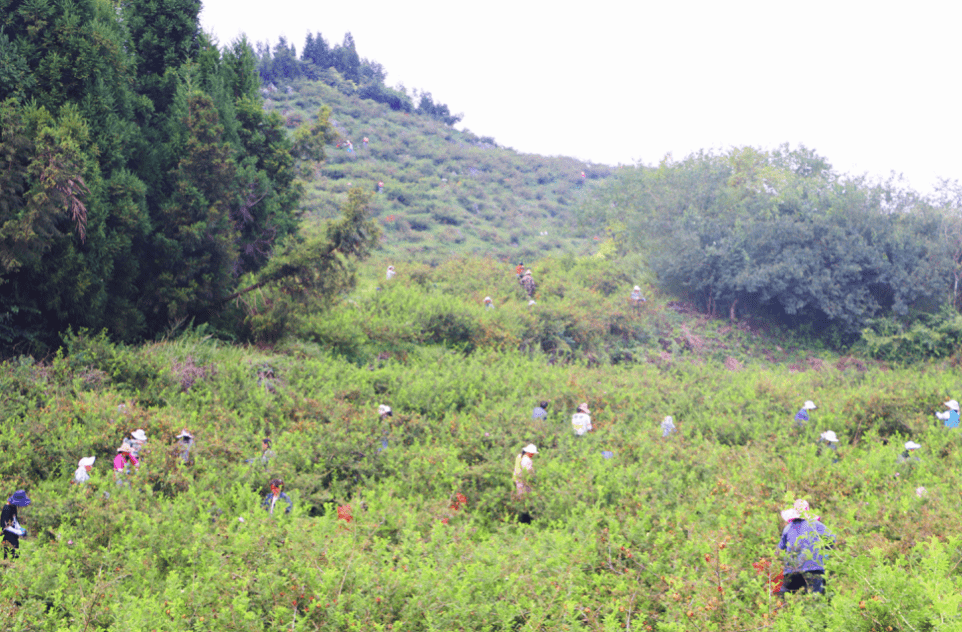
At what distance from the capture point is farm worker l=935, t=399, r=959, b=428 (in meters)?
10.5

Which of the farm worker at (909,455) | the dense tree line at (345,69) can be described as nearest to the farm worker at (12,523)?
the farm worker at (909,455)

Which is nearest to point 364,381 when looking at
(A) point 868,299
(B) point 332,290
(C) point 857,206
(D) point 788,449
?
(B) point 332,290

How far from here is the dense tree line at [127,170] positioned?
9.22 metres

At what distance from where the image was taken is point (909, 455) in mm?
9477

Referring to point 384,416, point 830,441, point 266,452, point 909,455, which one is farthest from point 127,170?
point 909,455

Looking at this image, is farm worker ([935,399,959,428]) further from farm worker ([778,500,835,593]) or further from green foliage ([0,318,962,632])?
farm worker ([778,500,835,593])

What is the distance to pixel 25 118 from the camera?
9172 millimetres

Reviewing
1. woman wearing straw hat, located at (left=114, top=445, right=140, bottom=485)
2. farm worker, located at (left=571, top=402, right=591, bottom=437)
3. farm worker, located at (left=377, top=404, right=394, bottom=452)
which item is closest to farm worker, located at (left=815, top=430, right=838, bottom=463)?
farm worker, located at (left=571, top=402, right=591, bottom=437)

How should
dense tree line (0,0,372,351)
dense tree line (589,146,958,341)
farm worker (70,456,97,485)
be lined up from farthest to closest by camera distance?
dense tree line (589,146,958,341)
dense tree line (0,0,372,351)
farm worker (70,456,97,485)

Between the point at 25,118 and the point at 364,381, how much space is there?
7.12 m

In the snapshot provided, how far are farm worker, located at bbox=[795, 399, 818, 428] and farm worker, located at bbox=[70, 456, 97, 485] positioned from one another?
11.9 metres

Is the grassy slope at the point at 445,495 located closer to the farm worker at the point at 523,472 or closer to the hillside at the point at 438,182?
the farm worker at the point at 523,472

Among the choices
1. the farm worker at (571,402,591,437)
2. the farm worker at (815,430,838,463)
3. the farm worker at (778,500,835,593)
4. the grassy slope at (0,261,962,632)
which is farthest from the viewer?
the farm worker at (571,402,591,437)

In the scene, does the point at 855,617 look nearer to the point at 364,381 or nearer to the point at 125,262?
the point at 364,381
